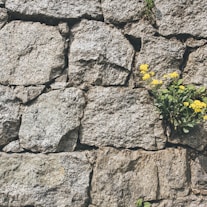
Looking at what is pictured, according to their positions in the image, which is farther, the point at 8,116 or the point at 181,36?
the point at 181,36

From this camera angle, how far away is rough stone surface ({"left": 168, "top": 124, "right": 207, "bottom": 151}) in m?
2.43

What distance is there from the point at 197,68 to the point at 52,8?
115 cm

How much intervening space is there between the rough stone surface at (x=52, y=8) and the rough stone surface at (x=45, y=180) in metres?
1.02

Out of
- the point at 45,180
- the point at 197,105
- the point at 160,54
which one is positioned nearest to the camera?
the point at 197,105

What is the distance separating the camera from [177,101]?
235cm

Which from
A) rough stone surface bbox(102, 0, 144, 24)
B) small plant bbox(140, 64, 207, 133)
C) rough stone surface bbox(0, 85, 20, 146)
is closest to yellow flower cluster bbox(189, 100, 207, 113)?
small plant bbox(140, 64, 207, 133)

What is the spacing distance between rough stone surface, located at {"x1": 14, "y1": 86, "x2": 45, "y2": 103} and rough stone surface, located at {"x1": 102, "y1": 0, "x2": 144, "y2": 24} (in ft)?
2.38

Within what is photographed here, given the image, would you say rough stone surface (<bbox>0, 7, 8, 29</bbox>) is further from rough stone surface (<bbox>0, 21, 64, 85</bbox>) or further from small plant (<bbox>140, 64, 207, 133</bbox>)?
small plant (<bbox>140, 64, 207, 133</bbox>)

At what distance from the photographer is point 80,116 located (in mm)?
2410

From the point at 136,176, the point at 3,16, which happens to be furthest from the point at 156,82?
the point at 3,16

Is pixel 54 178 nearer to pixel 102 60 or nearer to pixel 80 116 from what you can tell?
pixel 80 116

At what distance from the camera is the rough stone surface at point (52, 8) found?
2.46 meters

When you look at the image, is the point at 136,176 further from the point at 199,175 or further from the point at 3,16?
the point at 3,16

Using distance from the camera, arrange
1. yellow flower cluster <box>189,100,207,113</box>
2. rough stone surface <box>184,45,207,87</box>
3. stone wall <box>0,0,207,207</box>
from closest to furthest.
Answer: yellow flower cluster <box>189,100,207,113</box> < stone wall <box>0,0,207,207</box> < rough stone surface <box>184,45,207,87</box>
